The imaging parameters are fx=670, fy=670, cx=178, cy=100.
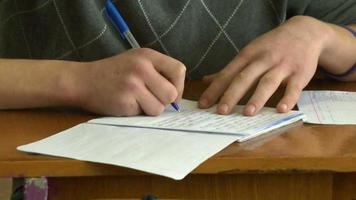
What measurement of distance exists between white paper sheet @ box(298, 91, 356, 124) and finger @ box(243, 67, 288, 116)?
0.05 meters

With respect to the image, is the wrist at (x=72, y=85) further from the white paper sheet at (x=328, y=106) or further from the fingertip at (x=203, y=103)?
the white paper sheet at (x=328, y=106)

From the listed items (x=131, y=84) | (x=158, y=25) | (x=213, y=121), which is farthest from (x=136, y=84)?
(x=158, y=25)

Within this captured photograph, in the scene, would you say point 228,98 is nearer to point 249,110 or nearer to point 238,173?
point 249,110

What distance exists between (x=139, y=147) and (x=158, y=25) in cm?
56

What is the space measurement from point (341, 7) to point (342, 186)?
69cm

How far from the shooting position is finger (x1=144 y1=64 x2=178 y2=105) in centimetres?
91

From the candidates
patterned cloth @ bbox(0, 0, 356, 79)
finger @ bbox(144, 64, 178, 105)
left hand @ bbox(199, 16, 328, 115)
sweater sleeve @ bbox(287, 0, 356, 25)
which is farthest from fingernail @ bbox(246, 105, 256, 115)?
sweater sleeve @ bbox(287, 0, 356, 25)

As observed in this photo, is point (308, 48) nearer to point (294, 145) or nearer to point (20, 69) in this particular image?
point (294, 145)

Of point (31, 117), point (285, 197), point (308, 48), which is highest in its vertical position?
point (308, 48)

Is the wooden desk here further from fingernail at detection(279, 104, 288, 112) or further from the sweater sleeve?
the sweater sleeve

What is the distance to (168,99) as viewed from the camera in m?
0.92

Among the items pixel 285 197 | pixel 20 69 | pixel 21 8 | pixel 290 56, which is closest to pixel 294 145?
pixel 285 197

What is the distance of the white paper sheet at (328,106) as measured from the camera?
0.91 m

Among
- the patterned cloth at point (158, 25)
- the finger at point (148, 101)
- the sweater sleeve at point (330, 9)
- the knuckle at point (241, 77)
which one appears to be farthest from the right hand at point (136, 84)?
the sweater sleeve at point (330, 9)
